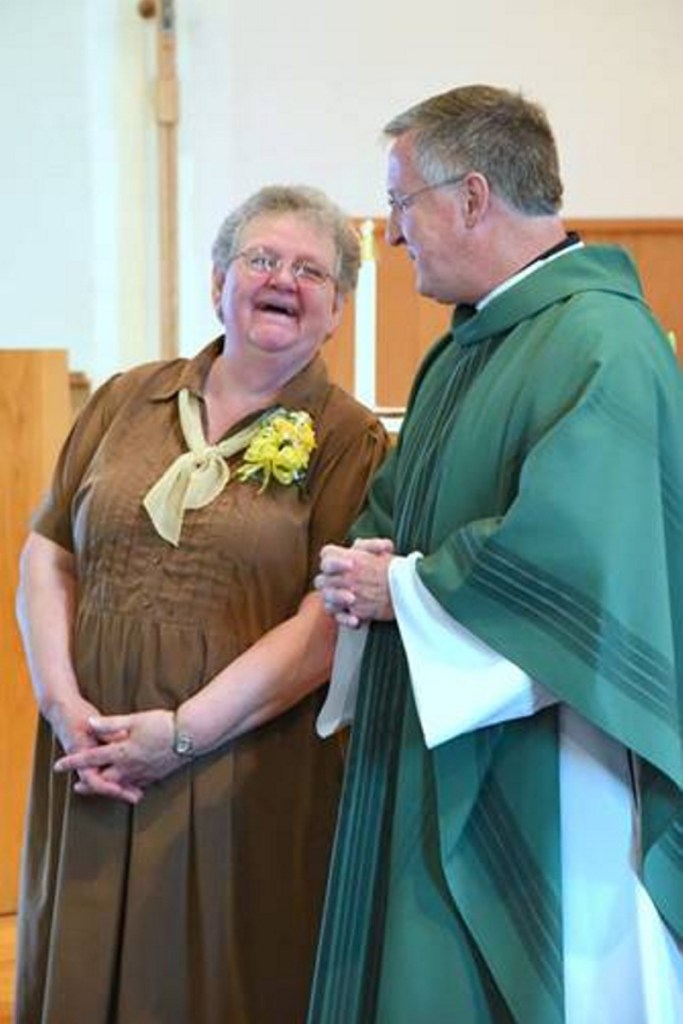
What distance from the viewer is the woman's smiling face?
5.59 ft

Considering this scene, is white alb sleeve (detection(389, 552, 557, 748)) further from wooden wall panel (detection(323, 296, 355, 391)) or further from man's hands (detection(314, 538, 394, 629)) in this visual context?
wooden wall panel (detection(323, 296, 355, 391))

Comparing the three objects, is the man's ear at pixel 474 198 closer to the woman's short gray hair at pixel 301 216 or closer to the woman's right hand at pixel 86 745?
the woman's short gray hair at pixel 301 216

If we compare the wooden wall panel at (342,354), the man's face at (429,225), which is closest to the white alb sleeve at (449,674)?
the man's face at (429,225)

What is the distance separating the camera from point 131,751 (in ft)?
5.29

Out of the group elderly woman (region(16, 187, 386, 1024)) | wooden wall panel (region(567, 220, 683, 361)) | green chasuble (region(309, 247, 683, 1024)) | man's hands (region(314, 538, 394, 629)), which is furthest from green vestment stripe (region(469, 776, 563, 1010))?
wooden wall panel (region(567, 220, 683, 361))

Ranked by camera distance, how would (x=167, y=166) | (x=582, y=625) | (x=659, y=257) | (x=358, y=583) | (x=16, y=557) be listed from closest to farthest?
(x=582, y=625)
(x=358, y=583)
(x=16, y=557)
(x=167, y=166)
(x=659, y=257)

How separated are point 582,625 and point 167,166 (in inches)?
119

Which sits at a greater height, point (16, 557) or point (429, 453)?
point (429, 453)

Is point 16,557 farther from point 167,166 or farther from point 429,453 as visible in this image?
point 429,453

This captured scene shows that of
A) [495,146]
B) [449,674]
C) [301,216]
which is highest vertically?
[495,146]

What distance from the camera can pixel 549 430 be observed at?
126cm

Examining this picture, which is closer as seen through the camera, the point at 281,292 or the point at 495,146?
the point at 495,146

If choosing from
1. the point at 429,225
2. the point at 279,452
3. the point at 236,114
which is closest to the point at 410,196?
the point at 429,225

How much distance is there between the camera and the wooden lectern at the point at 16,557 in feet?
9.55
